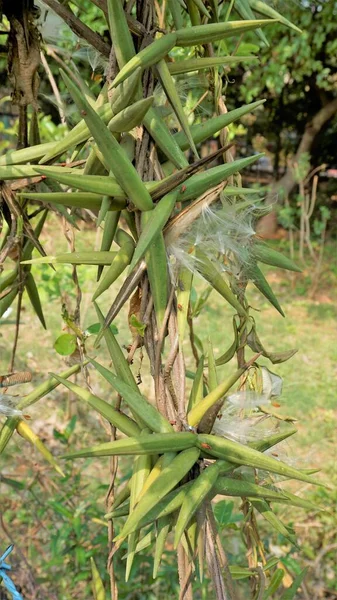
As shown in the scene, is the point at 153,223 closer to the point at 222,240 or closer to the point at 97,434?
the point at 222,240

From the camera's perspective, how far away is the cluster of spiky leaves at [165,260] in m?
0.31

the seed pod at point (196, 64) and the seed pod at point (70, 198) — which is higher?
the seed pod at point (196, 64)

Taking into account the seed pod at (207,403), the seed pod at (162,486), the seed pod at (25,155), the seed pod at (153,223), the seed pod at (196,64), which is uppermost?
the seed pod at (25,155)

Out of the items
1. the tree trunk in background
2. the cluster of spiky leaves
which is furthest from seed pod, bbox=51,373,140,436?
the tree trunk in background

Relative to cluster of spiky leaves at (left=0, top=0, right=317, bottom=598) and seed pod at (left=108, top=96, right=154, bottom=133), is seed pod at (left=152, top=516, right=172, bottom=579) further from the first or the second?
seed pod at (left=108, top=96, right=154, bottom=133)

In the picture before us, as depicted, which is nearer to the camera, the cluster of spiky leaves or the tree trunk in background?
the cluster of spiky leaves

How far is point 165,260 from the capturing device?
1.12ft

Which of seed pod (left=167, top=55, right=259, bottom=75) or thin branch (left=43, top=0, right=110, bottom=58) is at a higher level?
thin branch (left=43, top=0, right=110, bottom=58)

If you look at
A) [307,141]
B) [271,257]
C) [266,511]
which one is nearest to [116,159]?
[271,257]

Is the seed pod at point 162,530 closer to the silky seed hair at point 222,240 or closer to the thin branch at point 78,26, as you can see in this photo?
the silky seed hair at point 222,240

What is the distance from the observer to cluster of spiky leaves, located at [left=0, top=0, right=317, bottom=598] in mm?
312

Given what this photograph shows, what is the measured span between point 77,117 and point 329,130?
509cm

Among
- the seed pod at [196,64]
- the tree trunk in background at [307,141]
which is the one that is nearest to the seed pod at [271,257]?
the seed pod at [196,64]

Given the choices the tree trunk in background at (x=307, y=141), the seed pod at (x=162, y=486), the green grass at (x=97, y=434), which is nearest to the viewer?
the seed pod at (x=162, y=486)
